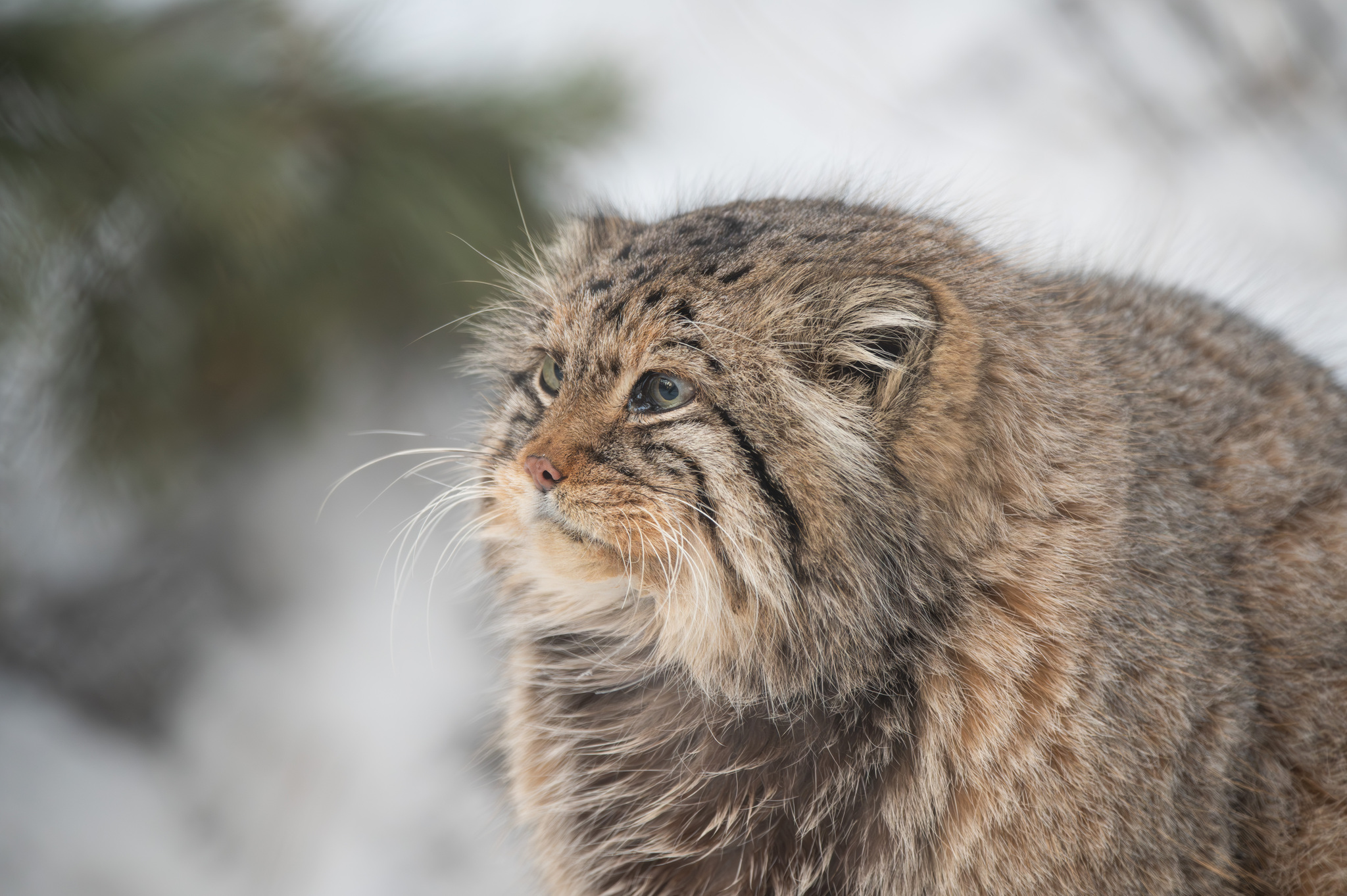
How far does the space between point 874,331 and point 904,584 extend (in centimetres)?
35

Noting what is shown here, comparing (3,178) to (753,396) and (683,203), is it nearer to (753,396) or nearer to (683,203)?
(683,203)

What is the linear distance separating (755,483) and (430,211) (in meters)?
1.67

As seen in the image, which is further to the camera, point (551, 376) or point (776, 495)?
point (551, 376)

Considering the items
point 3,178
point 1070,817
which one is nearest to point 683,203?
point 1070,817

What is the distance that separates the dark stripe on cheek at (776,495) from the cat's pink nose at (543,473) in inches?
10.2

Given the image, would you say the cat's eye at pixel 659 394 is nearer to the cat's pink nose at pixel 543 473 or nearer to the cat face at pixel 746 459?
the cat face at pixel 746 459

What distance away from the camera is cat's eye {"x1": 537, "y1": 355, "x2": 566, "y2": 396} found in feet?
5.01

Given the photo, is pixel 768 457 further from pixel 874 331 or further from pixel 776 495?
pixel 874 331

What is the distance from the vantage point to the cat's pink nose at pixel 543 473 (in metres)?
1.36

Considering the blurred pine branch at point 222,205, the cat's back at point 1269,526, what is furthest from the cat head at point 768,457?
the blurred pine branch at point 222,205

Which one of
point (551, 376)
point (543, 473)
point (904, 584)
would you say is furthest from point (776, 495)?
point (551, 376)

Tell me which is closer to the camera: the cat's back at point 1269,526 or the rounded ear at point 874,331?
the rounded ear at point 874,331

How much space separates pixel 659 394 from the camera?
1.39m

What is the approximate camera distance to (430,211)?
264cm
